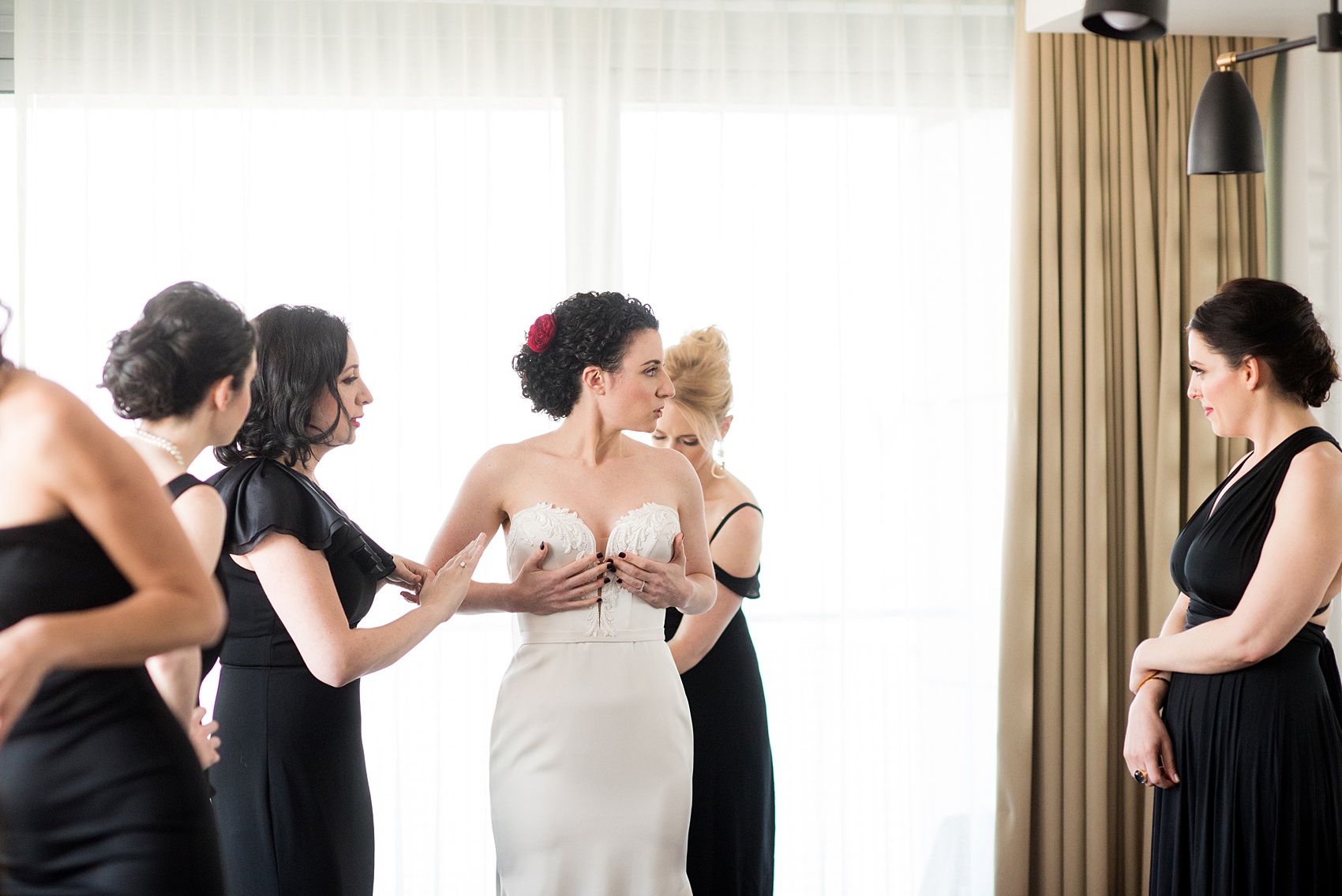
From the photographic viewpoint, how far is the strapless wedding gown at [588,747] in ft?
7.20

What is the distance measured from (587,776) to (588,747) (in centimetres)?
6

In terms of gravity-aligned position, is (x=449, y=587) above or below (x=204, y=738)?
above

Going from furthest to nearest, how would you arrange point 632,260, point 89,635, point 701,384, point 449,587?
point 632,260 → point 701,384 → point 449,587 → point 89,635

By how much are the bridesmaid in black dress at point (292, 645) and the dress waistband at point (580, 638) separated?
0.38 meters

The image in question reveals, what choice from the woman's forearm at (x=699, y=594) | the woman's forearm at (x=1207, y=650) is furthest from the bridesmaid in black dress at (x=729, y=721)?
the woman's forearm at (x=1207, y=650)

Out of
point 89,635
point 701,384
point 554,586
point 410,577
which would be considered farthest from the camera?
point 701,384

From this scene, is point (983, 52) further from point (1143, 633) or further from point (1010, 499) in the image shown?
point (1143, 633)

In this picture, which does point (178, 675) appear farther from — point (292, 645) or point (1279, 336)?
point (1279, 336)

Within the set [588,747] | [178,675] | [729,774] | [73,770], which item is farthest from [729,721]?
[73,770]

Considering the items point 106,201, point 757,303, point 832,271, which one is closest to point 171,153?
point 106,201

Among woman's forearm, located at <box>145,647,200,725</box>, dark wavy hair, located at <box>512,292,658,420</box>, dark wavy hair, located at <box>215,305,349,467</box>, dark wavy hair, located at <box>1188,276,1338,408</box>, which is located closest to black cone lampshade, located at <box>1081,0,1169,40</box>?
dark wavy hair, located at <box>1188,276,1338,408</box>

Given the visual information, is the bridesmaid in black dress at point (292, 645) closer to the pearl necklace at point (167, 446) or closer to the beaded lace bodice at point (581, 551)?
the pearl necklace at point (167, 446)

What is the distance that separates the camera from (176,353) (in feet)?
4.81

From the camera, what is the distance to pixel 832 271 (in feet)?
11.7
